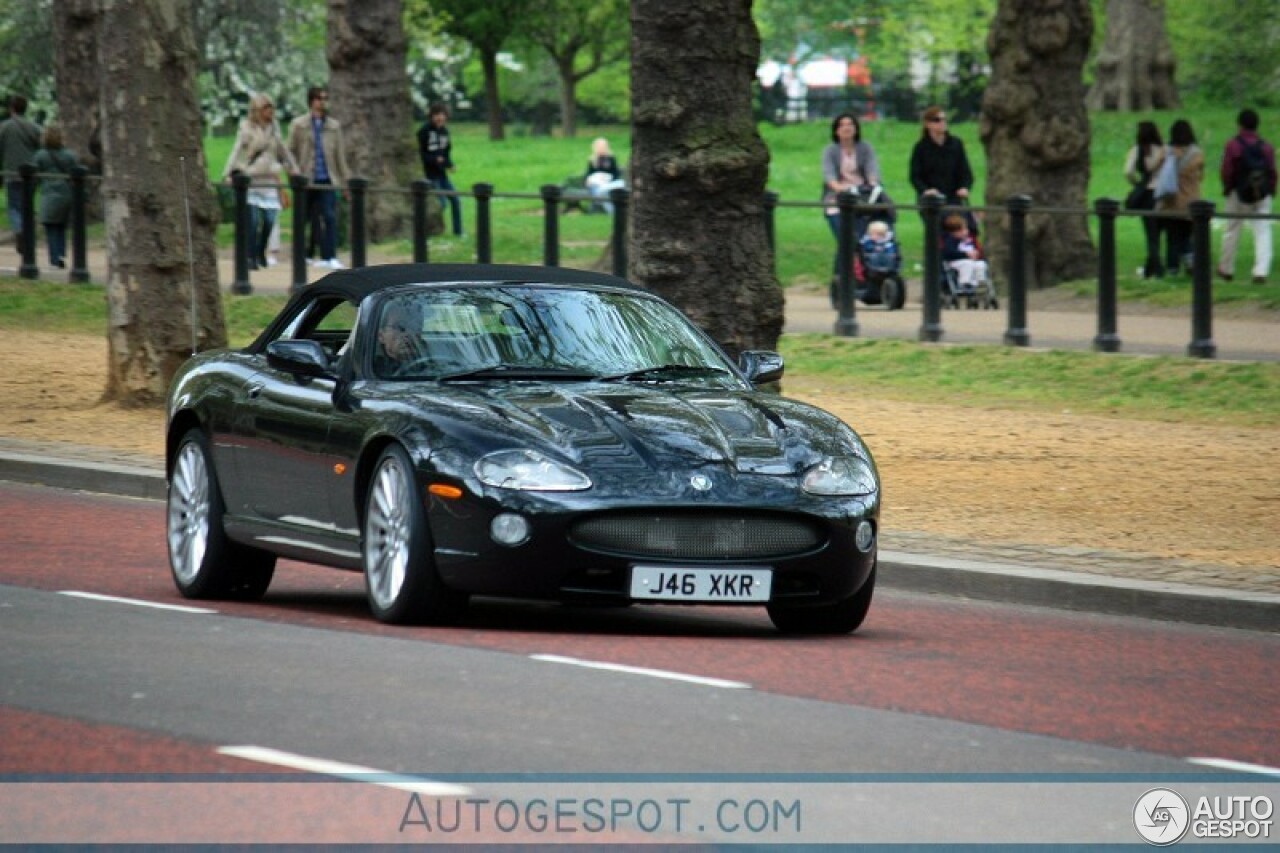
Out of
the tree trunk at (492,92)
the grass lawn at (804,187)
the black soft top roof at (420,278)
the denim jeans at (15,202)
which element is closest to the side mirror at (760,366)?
the black soft top roof at (420,278)

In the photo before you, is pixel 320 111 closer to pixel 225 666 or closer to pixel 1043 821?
pixel 225 666

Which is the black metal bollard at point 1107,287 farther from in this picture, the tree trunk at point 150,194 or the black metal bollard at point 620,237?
the tree trunk at point 150,194

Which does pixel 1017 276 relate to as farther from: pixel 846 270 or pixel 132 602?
pixel 132 602

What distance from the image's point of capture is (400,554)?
10477mm

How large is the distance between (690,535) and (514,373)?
1.23 meters

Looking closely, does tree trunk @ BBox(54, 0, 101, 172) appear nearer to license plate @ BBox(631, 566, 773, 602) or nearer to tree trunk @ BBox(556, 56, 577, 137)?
license plate @ BBox(631, 566, 773, 602)

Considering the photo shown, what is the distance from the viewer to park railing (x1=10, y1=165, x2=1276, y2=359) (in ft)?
78.3

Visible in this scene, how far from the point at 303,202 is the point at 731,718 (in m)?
23.3

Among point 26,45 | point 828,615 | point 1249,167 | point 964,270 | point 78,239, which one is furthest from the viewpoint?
point 26,45

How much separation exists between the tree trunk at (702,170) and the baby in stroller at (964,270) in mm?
10143

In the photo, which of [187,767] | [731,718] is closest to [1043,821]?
[731,718]

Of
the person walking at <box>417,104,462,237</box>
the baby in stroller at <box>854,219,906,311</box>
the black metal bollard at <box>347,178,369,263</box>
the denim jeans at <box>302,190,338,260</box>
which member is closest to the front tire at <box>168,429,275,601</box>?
the baby in stroller at <box>854,219,906,311</box>

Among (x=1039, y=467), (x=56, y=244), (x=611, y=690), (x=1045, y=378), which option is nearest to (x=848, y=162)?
(x=1045, y=378)

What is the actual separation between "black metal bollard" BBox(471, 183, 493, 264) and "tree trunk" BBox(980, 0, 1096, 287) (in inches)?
211
